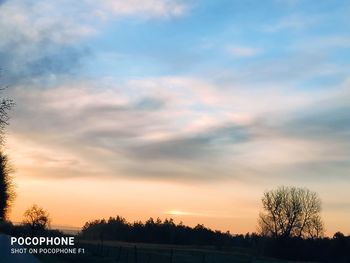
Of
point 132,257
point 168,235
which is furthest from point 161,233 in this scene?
point 132,257

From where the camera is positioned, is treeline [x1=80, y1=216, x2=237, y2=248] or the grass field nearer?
the grass field

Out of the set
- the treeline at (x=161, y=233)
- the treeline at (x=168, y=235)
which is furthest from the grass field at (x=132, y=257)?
the treeline at (x=161, y=233)

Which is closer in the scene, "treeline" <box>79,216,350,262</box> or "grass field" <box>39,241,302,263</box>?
"grass field" <box>39,241,302,263</box>

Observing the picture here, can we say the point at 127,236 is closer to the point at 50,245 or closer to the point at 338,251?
the point at 338,251

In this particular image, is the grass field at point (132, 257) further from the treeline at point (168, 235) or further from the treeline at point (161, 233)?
the treeline at point (161, 233)

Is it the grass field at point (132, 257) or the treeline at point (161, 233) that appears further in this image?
the treeline at point (161, 233)

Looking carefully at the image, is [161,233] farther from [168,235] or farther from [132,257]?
[132,257]

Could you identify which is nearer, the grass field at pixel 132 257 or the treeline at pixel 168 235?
the grass field at pixel 132 257

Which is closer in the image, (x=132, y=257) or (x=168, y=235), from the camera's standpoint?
(x=132, y=257)

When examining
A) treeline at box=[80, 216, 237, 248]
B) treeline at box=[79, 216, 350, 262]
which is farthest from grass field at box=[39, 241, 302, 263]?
treeline at box=[80, 216, 237, 248]

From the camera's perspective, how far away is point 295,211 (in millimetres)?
122625

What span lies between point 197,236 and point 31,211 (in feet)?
128

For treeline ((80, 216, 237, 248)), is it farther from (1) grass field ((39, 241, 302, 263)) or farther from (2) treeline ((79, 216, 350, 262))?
(1) grass field ((39, 241, 302, 263))

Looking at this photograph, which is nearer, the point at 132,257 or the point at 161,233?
the point at 132,257
